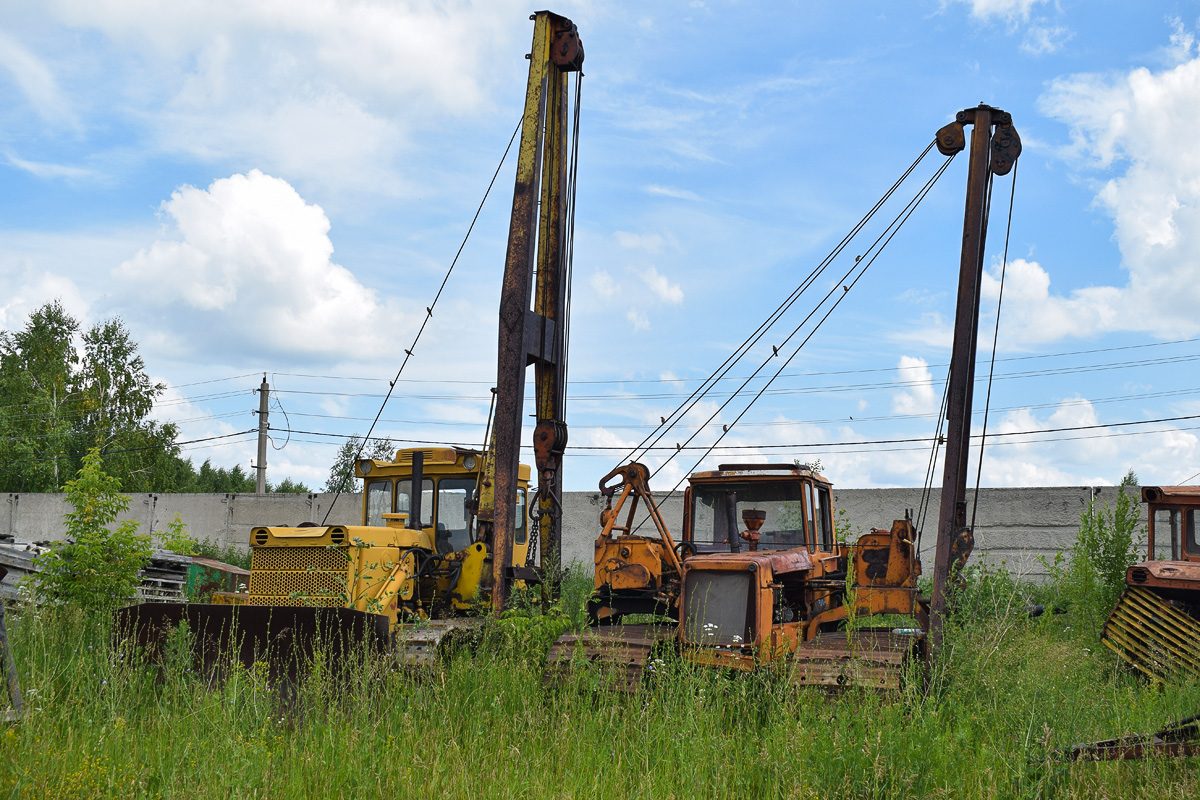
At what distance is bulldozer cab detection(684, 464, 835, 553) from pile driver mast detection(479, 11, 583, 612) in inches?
65.3

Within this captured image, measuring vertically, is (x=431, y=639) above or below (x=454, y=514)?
below

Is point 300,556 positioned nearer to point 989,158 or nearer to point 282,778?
point 282,778

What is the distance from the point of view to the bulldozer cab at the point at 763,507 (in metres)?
9.86

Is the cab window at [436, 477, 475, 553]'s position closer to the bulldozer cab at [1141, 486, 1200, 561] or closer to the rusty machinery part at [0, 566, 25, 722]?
the rusty machinery part at [0, 566, 25, 722]

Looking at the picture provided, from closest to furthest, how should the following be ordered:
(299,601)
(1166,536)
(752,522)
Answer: (299,601) < (752,522) < (1166,536)

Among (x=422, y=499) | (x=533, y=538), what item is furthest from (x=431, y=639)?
(x=422, y=499)

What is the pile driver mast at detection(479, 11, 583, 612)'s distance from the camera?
9.15 meters

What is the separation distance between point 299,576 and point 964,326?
6219mm

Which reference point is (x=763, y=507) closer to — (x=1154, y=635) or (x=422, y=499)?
(x=422, y=499)

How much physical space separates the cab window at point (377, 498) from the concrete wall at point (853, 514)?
385cm

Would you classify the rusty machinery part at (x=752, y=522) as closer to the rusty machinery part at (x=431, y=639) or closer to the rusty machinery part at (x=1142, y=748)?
the rusty machinery part at (x=431, y=639)

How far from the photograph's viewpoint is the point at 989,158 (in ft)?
28.3

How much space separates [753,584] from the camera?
7430 mm

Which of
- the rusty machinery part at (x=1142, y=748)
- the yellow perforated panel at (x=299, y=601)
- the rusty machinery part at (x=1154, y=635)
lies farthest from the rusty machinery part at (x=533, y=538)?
the rusty machinery part at (x=1154, y=635)
